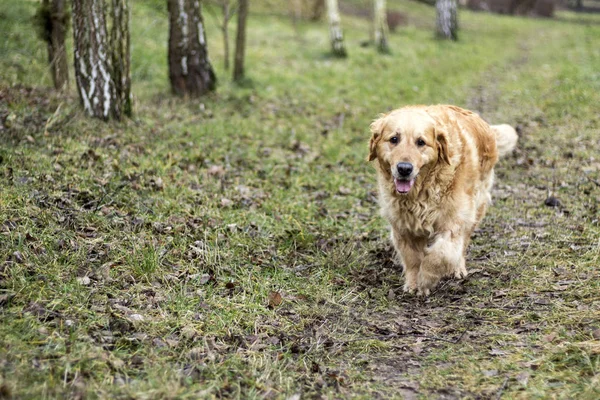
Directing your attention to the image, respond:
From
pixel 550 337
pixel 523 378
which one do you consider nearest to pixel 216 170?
pixel 550 337

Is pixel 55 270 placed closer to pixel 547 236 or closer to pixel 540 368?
pixel 540 368

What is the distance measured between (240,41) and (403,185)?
7092 mm

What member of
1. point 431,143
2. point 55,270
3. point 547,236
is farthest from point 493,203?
point 55,270

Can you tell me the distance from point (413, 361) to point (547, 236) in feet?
8.35

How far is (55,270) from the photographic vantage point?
410 centimetres

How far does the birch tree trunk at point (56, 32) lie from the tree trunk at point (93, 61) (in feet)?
2.78

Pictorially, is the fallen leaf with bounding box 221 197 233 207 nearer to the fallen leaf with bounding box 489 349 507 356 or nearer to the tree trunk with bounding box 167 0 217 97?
the fallen leaf with bounding box 489 349 507 356

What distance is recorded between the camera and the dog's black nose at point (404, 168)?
4577 millimetres

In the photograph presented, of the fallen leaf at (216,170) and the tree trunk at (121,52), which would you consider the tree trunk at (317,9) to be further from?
the fallen leaf at (216,170)

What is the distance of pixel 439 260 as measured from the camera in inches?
191

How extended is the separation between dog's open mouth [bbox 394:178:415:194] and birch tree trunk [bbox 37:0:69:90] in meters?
5.33

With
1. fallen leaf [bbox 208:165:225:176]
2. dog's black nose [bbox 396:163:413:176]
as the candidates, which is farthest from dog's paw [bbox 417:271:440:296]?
fallen leaf [bbox 208:165:225:176]

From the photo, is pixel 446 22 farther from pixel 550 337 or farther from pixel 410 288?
pixel 550 337

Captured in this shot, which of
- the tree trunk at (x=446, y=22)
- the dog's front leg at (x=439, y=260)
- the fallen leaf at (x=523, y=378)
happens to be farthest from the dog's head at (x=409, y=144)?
the tree trunk at (x=446, y=22)
